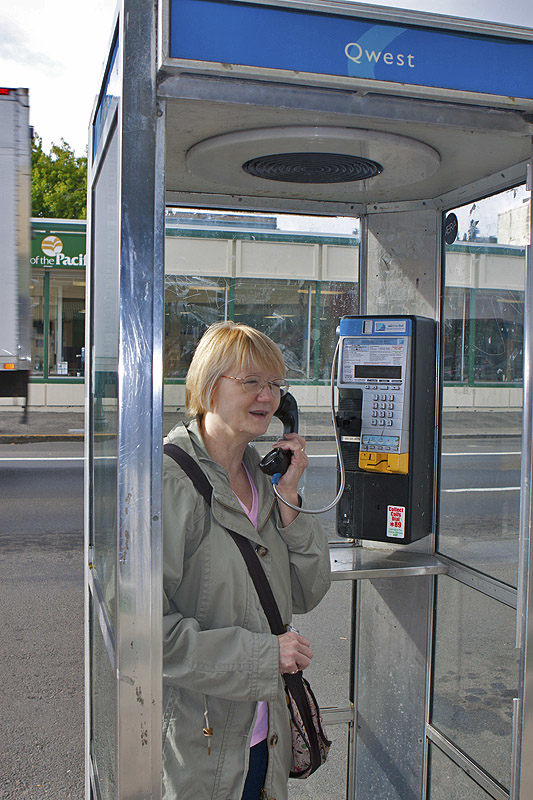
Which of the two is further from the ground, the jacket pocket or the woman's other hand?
the woman's other hand

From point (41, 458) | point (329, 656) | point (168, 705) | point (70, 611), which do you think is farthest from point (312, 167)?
point (41, 458)

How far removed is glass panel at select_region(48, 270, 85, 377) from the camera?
1260 cm

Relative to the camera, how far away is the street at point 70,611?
2588 millimetres

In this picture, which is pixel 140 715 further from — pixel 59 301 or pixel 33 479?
pixel 59 301

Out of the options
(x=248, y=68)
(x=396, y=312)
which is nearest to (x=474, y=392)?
(x=396, y=312)

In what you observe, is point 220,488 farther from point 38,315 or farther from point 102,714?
point 38,315

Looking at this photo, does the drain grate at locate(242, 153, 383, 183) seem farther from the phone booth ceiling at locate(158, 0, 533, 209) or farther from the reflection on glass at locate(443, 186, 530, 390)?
the reflection on glass at locate(443, 186, 530, 390)

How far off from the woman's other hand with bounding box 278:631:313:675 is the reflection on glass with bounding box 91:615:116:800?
15.1 inches

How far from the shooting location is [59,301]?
12906mm

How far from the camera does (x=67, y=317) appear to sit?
42.8ft

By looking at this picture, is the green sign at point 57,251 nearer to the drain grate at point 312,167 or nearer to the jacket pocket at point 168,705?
the drain grate at point 312,167

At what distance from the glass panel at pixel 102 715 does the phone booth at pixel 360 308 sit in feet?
0.04

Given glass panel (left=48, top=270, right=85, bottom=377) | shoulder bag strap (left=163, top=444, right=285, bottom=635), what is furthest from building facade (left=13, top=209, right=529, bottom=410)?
glass panel (left=48, top=270, right=85, bottom=377)

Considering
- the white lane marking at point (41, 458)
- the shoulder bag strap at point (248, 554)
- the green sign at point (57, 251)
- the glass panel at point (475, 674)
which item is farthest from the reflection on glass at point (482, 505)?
the green sign at point (57, 251)
